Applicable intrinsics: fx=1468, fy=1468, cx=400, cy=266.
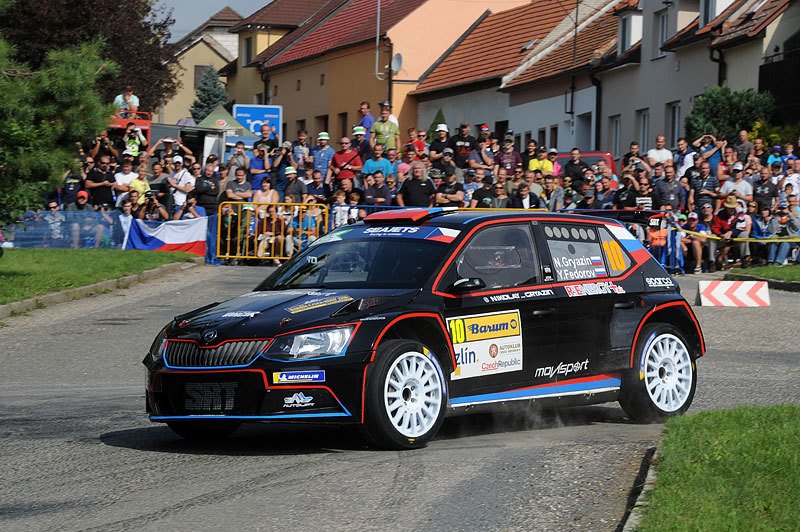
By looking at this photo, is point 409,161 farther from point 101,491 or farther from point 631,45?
point 101,491

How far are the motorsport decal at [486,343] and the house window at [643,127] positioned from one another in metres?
36.7

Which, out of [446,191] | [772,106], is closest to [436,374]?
[446,191]

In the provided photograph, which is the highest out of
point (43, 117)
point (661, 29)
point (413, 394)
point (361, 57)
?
point (361, 57)

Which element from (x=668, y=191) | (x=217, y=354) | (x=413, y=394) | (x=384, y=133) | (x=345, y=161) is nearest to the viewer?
(x=217, y=354)

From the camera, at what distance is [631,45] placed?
48.9 meters

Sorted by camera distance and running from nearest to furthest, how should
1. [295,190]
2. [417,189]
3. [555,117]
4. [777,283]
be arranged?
1. [777,283]
2. [417,189]
3. [295,190]
4. [555,117]

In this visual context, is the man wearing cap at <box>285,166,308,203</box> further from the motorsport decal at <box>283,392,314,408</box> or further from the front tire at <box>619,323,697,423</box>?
the motorsport decal at <box>283,392,314,408</box>

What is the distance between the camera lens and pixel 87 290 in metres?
22.9

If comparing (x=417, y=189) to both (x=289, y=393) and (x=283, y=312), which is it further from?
(x=289, y=393)

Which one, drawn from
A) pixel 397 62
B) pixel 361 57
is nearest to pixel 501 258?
pixel 397 62

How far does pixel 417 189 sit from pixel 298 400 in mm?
19246

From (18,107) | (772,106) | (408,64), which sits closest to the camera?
(18,107)

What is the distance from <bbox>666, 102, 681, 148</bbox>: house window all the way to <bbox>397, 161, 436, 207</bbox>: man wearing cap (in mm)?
16802

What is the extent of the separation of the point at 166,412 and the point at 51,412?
2234 millimetres
